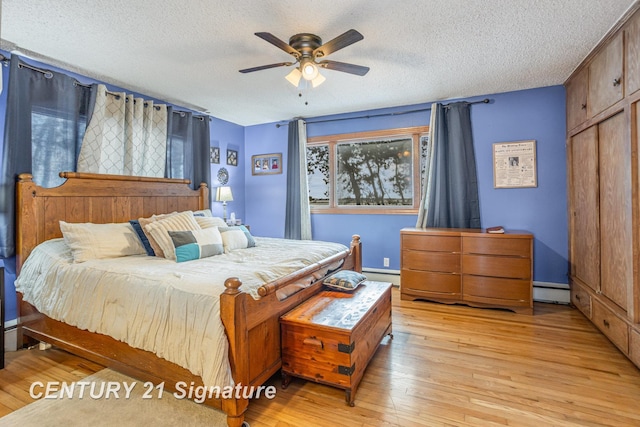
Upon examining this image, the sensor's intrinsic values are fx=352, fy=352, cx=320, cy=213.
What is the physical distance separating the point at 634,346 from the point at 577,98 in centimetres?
230

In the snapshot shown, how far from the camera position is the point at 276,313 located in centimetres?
224

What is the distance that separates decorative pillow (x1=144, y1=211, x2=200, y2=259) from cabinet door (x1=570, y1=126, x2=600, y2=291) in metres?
3.56

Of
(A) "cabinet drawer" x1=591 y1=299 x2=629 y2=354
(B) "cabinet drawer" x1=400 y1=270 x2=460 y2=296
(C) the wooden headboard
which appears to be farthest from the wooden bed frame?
(A) "cabinet drawer" x1=591 y1=299 x2=629 y2=354

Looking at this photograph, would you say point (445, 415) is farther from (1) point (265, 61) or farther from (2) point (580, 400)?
(1) point (265, 61)

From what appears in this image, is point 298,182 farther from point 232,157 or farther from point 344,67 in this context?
point 344,67

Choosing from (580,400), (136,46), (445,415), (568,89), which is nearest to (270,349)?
(445,415)

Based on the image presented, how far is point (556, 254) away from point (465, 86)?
2.11m

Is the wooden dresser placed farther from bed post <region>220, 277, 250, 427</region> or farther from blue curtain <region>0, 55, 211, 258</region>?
blue curtain <region>0, 55, 211, 258</region>

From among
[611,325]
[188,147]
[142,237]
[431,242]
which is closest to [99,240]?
[142,237]

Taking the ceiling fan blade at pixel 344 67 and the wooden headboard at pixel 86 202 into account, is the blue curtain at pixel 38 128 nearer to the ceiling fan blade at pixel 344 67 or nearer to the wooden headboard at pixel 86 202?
the wooden headboard at pixel 86 202

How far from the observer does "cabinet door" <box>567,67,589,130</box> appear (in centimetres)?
324

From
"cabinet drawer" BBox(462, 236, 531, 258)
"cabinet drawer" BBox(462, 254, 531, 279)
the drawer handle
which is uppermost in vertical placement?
"cabinet drawer" BBox(462, 236, 531, 258)

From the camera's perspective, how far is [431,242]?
3.88 metres

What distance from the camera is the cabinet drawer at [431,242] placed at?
378 cm
